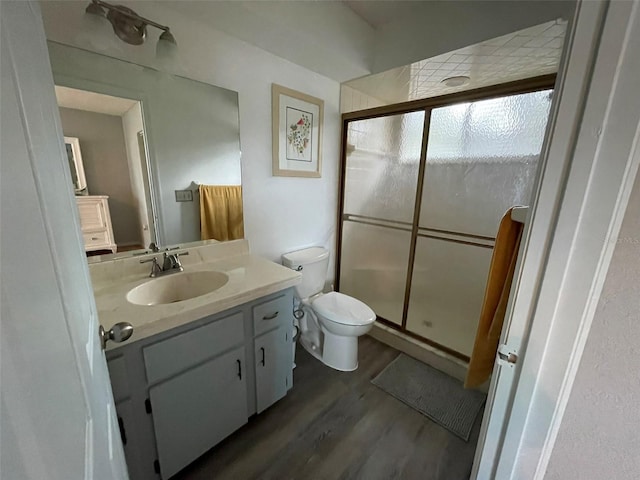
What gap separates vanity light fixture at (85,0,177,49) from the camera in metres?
1.03

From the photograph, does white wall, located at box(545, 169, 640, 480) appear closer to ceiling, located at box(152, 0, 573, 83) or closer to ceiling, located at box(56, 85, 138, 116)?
ceiling, located at box(152, 0, 573, 83)

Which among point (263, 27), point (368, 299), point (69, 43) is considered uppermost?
point (263, 27)

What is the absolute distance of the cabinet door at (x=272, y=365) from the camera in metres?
1.33

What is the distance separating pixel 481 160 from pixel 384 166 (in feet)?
2.27

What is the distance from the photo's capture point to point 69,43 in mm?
1053

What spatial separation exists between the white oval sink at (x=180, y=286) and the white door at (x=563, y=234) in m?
1.19

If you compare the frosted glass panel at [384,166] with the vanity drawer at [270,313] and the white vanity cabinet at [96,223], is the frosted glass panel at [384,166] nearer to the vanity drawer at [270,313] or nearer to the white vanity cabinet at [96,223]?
the vanity drawer at [270,313]

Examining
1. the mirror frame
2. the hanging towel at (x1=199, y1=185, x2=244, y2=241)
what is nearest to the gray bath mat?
the hanging towel at (x1=199, y1=185, x2=244, y2=241)

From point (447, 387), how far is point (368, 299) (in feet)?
2.91

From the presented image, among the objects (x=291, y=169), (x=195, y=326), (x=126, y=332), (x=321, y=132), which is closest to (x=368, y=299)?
(x=291, y=169)

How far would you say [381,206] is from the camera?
2191 mm

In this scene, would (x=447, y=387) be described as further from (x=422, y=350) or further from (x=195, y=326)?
(x=195, y=326)

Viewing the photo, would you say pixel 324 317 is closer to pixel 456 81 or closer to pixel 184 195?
pixel 184 195

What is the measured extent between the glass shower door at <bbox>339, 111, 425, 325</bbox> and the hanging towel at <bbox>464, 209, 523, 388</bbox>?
116cm
